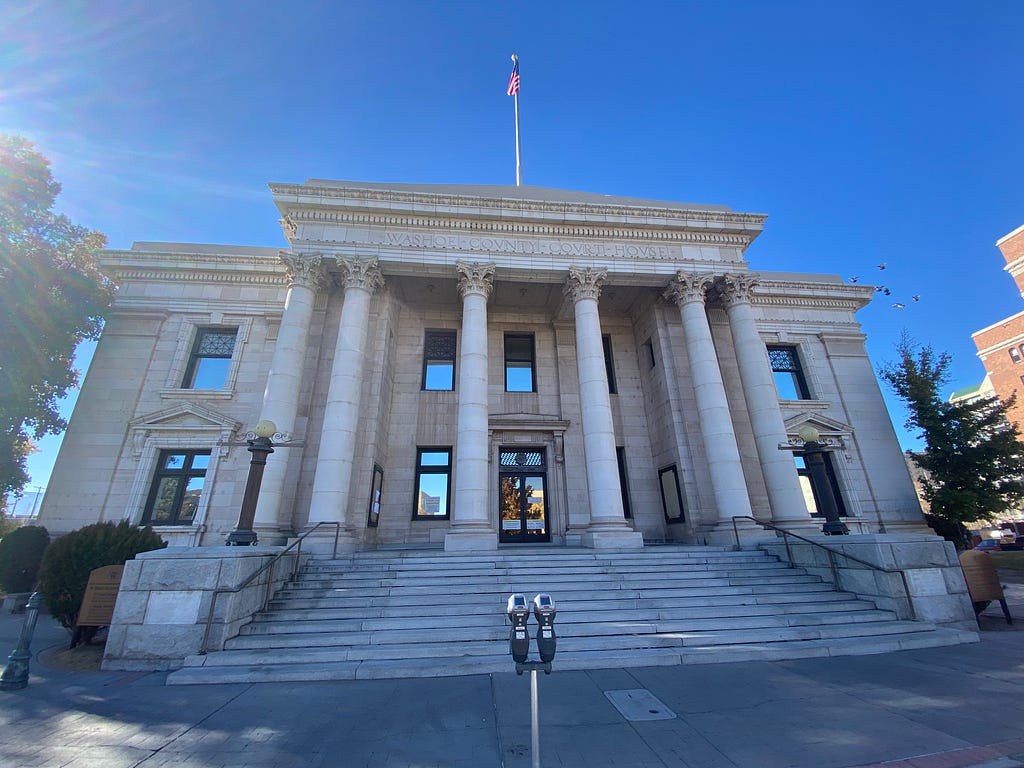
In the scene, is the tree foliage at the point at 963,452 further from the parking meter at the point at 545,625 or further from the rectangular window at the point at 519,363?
the parking meter at the point at 545,625

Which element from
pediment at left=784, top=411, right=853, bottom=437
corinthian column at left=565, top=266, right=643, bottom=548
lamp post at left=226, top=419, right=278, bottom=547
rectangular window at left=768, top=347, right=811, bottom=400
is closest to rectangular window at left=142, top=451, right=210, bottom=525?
lamp post at left=226, top=419, right=278, bottom=547

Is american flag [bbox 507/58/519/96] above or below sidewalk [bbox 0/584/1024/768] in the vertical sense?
above

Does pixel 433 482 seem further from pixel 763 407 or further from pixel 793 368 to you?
pixel 793 368

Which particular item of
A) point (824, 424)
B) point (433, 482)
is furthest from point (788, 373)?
point (433, 482)

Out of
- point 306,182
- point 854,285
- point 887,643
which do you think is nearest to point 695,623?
point 887,643

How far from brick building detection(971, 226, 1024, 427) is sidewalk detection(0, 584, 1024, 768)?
167 ft

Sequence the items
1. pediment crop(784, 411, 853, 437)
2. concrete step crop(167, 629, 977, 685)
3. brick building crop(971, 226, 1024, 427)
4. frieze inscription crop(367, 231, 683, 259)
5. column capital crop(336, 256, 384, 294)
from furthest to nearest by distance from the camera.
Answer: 1. brick building crop(971, 226, 1024, 427)
2. pediment crop(784, 411, 853, 437)
3. frieze inscription crop(367, 231, 683, 259)
4. column capital crop(336, 256, 384, 294)
5. concrete step crop(167, 629, 977, 685)

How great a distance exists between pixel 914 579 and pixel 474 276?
14.0 meters

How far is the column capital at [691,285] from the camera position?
16406 millimetres

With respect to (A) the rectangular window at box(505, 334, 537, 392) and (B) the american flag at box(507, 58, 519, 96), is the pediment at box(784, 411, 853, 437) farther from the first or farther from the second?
(B) the american flag at box(507, 58, 519, 96)

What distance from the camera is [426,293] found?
18.5 meters

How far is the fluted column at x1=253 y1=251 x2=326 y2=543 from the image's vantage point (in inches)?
493

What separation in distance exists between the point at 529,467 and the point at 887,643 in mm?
11612

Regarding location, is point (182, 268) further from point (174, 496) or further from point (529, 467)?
point (529, 467)
